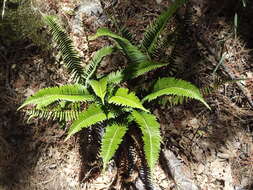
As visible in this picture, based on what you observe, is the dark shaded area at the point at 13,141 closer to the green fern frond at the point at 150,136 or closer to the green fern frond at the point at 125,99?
the green fern frond at the point at 125,99

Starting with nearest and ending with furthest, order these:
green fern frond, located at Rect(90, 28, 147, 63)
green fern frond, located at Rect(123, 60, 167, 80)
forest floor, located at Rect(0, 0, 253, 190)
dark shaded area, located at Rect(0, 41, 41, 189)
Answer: green fern frond, located at Rect(123, 60, 167, 80) → green fern frond, located at Rect(90, 28, 147, 63) → forest floor, located at Rect(0, 0, 253, 190) → dark shaded area, located at Rect(0, 41, 41, 189)

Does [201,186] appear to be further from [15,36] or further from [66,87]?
[15,36]

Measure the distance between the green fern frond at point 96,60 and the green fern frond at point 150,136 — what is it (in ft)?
2.62

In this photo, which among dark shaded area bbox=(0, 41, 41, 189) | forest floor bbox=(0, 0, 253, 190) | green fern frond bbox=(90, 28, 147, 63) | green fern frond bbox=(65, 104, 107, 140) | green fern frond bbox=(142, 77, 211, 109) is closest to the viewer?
green fern frond bbox=(142, 77, 211, 109)

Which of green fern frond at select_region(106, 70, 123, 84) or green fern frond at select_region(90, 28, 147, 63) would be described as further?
green fern frond at select_region(106, 70, 123, 84)

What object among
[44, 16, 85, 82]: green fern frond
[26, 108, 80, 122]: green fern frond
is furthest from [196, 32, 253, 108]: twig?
[26, 108, 80, 122]: green fern frond

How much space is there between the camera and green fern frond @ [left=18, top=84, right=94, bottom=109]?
359 cm

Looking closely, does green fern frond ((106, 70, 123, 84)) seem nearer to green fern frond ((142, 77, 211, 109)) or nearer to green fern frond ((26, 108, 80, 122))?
green fern frond ((142, 77, 211, 109))

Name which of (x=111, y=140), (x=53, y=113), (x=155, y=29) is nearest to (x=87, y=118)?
(x=111, y=140)

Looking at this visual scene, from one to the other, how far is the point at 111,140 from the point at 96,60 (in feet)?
3.55

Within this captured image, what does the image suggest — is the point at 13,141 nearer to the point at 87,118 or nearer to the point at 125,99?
the point at 87,118

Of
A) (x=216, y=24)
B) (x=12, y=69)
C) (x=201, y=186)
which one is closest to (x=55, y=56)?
(x=12, y=69)

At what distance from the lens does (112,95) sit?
3818 millimetres

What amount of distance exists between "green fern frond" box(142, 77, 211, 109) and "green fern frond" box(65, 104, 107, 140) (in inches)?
23.6
